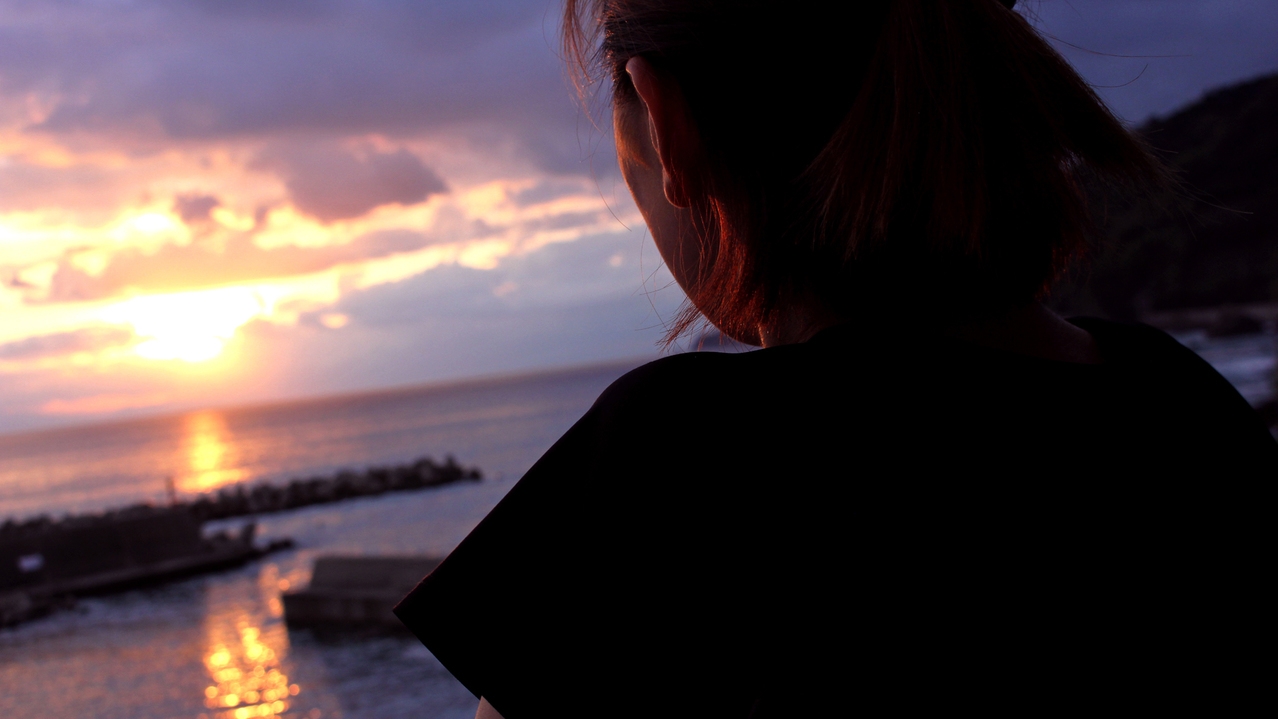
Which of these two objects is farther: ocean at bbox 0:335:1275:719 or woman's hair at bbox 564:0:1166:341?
ocean at bbox 0:335:1275:719

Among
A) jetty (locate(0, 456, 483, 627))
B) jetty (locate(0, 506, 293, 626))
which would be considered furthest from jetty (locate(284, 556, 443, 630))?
jetty (locate(0, 506, 293, 626))

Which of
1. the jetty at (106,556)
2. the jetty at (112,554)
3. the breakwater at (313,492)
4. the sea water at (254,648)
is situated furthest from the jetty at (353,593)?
the breakwater at (313,492)

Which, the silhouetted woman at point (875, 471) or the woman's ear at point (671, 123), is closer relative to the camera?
the silhouetted woman at point (875, 471)

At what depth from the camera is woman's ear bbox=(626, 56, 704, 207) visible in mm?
778

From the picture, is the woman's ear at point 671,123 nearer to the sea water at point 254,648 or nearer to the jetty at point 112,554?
the sea water at point 254,648

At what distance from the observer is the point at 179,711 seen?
57.5 feet

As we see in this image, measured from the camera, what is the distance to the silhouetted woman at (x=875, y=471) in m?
0.66

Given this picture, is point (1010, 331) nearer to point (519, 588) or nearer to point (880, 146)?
point (880, 146)

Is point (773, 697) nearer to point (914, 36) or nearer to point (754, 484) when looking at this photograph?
point (754, 484)

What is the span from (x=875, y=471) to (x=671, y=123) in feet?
1.15

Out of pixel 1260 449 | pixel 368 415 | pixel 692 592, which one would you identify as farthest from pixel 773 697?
pixel 368 415

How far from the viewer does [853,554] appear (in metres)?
0.66

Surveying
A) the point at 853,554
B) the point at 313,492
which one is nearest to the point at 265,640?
the point at 853,554

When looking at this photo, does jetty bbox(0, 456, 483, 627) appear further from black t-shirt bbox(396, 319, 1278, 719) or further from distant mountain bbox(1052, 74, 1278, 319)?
distant mountain bbox(1052, 74, 1278, 319)
